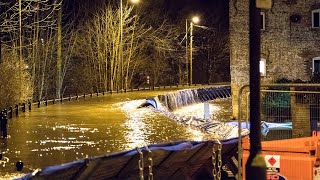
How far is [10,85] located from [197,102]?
70.0ft

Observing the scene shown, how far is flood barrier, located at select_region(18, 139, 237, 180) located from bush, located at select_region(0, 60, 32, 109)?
14365 millimetres

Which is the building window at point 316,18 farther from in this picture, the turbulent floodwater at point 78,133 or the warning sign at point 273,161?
the warning sign at point 273,161

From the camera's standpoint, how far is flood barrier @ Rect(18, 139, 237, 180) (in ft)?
30.3

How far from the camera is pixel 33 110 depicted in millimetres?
26781

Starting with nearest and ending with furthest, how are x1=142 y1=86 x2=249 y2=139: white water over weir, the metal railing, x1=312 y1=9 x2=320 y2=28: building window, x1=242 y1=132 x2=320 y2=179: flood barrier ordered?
x1=242 y1=132 x2=320 y2=179: flood barrier < the metal railing < x1=142 y1=86 x2=249 y2=139: white water over weir < x1=312 y1=9 x2=320 y2=28: building window

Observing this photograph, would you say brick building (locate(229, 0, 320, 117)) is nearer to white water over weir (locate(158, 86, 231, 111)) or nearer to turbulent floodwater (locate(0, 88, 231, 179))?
white water over weir (locate(158, 86, 231, 111))

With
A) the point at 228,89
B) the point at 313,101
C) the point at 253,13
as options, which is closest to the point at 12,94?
the point at 313,101

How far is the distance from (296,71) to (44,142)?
2006cm

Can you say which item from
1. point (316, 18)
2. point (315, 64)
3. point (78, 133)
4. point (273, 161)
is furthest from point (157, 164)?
point (316, 18)

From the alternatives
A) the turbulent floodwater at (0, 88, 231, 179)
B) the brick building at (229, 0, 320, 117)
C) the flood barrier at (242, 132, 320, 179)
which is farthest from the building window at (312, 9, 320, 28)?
the flood barrier at (242, 132, 320, 179)

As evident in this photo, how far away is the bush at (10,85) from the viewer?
24891mm

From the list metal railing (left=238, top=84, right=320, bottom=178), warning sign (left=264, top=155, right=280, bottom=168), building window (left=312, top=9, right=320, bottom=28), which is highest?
building window (left=312, top=9, right=320, bottom=28)

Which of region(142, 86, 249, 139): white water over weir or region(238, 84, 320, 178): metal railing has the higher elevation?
region(238, 84, 320, 178): metal railing

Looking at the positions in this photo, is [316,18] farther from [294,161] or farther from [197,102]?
[294,161]
